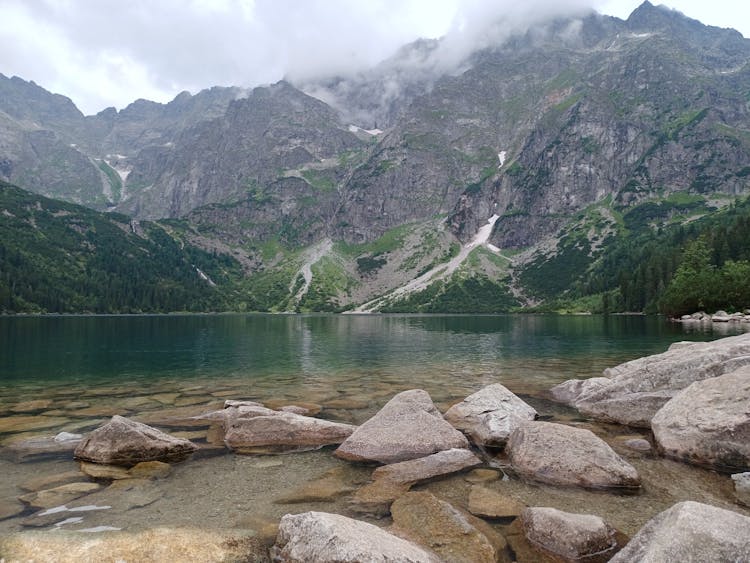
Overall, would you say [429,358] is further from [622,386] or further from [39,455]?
[39,455]

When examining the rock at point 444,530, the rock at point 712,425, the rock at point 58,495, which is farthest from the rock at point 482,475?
the rock at point 58,495

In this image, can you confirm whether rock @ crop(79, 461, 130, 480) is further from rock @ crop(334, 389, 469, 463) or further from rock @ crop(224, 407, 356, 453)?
rock @ crop(334, 389, 469, 463)

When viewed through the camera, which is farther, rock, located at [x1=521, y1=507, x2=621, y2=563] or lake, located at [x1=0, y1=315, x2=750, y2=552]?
lake, located at [x1=0, y1=315, x2=750, y2=552]

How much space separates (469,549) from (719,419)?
12.1m

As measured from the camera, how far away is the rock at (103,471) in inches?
632

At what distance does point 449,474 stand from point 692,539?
8.74 m

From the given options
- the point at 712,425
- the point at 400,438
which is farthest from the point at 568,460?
the point at 400,438

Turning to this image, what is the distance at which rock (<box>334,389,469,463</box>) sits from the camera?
18.2 meters

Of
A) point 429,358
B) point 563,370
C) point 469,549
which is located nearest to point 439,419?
point 469,549

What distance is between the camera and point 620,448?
18938 mm

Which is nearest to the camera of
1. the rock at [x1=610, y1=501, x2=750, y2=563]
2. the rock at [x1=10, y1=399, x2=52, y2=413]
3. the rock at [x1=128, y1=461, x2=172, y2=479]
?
the rock at [x1=610, y1=501, x2=750, y2=563]

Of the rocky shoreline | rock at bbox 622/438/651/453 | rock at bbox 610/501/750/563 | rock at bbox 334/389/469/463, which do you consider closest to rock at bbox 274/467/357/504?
the rocky shoreline

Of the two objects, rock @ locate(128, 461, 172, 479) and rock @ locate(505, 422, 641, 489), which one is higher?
rock @ locate(505, 422, 641, 489)

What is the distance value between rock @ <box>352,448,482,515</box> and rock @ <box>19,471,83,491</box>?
10.0 meters
